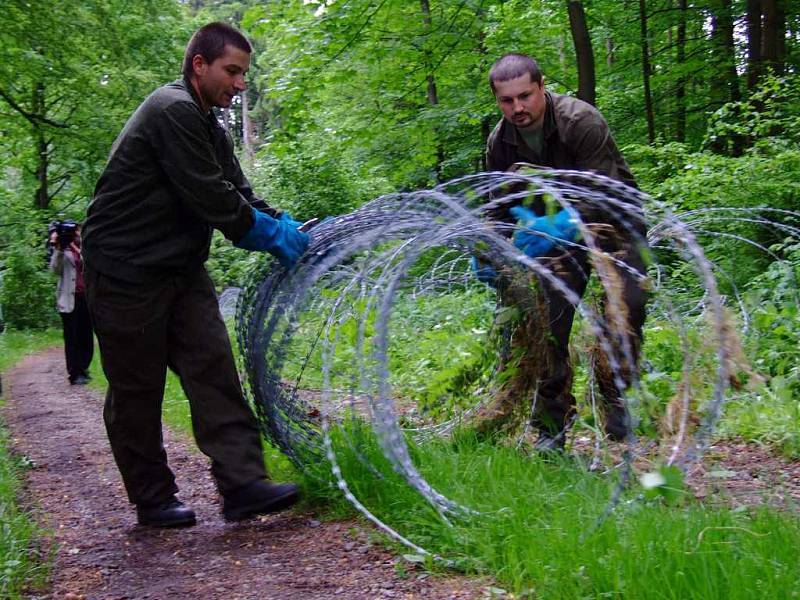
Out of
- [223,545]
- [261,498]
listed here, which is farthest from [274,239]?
[223,545]

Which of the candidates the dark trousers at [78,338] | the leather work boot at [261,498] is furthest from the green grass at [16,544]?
the dark trousers at [78,338]

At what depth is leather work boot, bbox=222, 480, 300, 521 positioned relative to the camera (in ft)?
11.9

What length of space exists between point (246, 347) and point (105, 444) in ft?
8.83

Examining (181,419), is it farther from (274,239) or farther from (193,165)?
(193,165)

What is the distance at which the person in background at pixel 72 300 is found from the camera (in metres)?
9.73

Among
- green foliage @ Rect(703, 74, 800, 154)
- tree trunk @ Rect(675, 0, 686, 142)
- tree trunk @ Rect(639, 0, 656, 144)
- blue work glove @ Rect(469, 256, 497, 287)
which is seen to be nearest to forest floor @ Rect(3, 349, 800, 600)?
blue work glove @ Rect(469, 256, 497, 287)

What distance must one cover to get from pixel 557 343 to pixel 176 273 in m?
1.96

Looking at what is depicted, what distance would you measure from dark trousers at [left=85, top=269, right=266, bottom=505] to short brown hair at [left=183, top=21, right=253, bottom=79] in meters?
1.00

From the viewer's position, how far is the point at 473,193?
331cm

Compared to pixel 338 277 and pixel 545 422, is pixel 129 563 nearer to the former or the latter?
pixel 338 277

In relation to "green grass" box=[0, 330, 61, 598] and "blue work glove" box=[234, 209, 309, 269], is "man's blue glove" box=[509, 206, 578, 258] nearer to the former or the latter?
"blue work glove" box=[234, 209, 309, 269]

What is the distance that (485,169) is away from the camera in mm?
4551

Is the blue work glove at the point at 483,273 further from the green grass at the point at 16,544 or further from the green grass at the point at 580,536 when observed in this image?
the green grass at the point at 16,544

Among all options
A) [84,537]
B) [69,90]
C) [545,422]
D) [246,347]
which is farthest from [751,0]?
[69,90]
